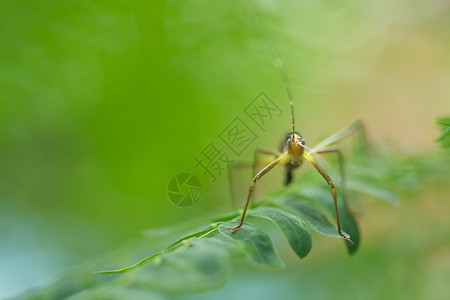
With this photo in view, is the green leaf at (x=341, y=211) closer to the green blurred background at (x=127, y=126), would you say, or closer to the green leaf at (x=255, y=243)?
the green leaf at (x=255, y=243)

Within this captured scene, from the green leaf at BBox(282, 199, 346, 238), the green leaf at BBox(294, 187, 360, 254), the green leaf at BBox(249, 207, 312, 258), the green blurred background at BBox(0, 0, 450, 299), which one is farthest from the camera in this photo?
the green blurred background at BBox(0, 0, 450, 299)

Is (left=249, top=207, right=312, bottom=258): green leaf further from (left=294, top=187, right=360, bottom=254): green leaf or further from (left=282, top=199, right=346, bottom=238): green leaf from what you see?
(left=294, top=187, right=360, bottom=254): green leaf

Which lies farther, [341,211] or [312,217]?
[341,211]

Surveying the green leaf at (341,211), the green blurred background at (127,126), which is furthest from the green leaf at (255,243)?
the green blurred background at (127,126)

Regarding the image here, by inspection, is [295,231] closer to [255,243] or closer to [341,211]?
[255,243]

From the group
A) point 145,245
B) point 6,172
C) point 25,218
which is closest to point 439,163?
point 145,245

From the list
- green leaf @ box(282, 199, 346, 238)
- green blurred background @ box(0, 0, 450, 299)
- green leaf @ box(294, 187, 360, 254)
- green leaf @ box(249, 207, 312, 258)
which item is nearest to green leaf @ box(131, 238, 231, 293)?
green leaf @ box(249, 207, 312, 258)

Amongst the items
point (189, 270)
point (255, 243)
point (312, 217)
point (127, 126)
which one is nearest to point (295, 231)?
point (255, 243)
